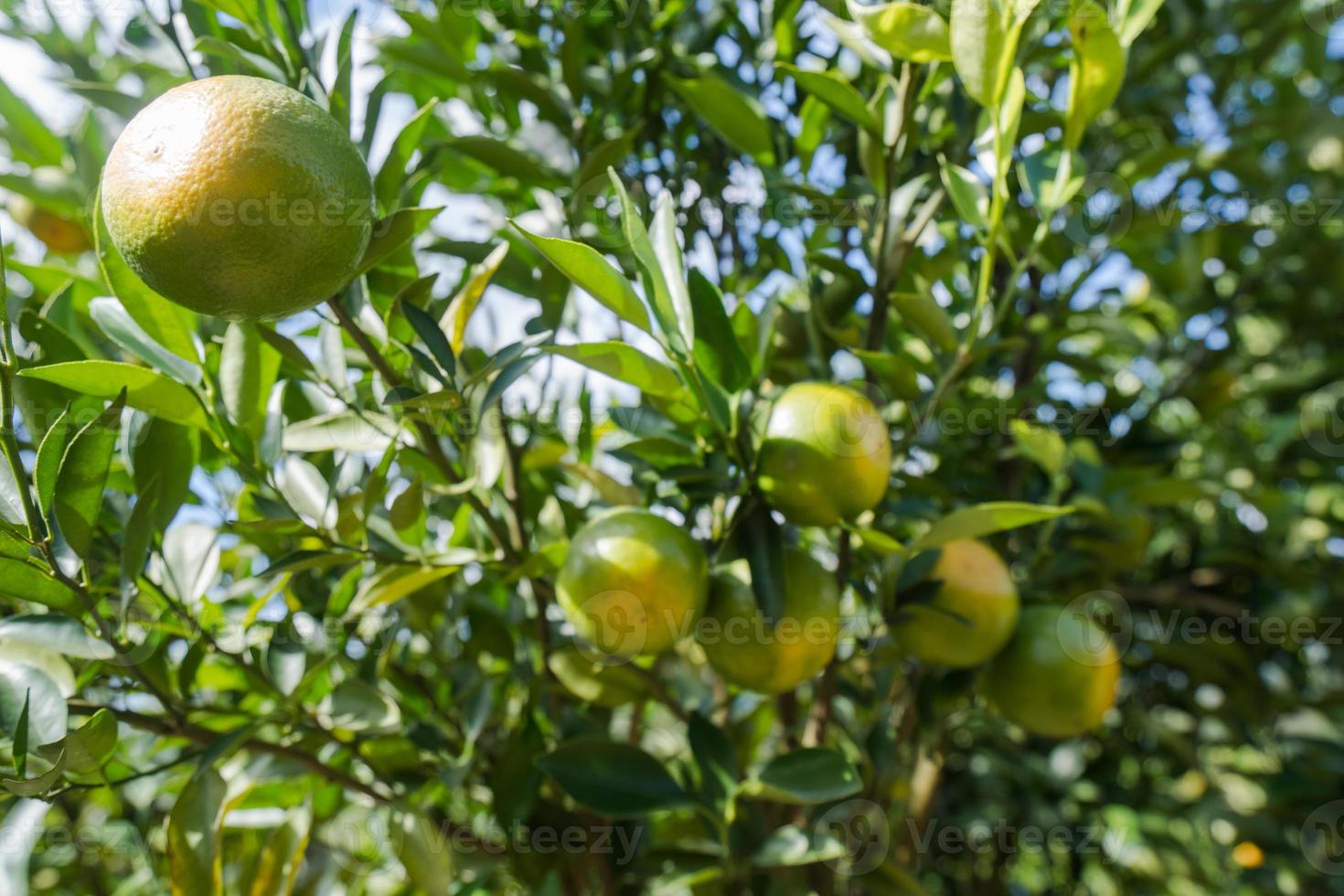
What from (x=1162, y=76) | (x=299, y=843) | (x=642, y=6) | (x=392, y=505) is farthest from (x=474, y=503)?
(x=1162, y=76)

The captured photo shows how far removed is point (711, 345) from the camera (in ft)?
2.62

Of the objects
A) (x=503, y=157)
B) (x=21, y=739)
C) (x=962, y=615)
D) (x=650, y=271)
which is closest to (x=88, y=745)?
(x=21, y=739)

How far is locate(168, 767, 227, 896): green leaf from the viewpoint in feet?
2.44

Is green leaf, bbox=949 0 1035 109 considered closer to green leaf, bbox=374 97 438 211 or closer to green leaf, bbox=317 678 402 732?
green leaf, bbox=374 97 438 211

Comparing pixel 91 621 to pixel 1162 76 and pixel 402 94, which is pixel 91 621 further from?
pixel 1162 76

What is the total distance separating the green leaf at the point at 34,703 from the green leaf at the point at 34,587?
50 millimetres

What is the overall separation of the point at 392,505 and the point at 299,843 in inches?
15.3

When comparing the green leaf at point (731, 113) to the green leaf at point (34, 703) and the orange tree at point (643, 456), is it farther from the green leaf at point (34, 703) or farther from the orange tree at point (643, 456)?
the green leaf at point (34, 703)

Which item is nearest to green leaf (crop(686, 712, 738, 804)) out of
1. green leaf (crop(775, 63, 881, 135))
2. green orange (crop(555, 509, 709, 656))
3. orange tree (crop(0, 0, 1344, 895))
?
orange tree (crop(0, 0, 1344, 895))

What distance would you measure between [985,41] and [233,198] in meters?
0.55

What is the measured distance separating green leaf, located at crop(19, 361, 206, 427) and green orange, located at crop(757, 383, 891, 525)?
17.8 inches

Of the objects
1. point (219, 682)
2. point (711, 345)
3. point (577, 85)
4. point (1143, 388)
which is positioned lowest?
point (1143, 388)

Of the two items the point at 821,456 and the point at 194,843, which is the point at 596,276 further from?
the point at 194,843

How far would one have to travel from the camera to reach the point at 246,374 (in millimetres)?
777
